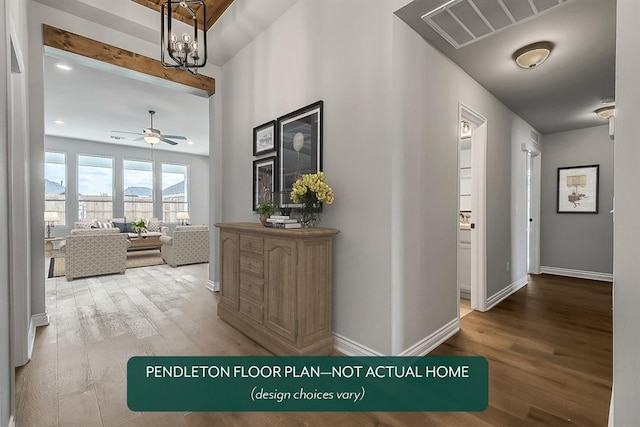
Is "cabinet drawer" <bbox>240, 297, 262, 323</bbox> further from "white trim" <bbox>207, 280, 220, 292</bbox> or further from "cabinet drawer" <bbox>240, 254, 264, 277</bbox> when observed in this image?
"white trim" <bbox>207, 280, 220, 292</bbox>

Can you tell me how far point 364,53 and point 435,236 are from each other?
1538 millimetres

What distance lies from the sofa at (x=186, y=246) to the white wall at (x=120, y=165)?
431 cm

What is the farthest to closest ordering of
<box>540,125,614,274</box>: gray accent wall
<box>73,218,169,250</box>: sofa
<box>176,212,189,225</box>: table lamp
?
1. <box>176,212,189,225</box>: table lamp
2. <box>73,218,169,250</box>: sofa
3. <box>540,125,614,274</box>: gray accent wall

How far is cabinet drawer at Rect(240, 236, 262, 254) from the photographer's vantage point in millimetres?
2422

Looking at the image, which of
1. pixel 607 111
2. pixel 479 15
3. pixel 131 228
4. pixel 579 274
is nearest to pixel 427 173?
pixel 479 15

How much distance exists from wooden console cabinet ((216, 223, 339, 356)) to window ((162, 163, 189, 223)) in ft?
27.9

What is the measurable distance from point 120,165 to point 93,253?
17.4 feet

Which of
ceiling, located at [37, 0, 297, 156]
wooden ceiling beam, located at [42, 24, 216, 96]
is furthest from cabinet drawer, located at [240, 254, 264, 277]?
ceiling, located at [37, 0, 297, 156]

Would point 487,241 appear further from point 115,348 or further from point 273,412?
point 115,348

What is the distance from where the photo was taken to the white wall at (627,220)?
103 centimetres

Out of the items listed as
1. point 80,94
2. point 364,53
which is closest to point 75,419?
point 364,53

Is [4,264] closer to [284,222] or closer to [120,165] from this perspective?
[284,222]

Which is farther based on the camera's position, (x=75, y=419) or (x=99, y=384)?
(x=99, y=384)

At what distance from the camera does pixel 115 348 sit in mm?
2387
